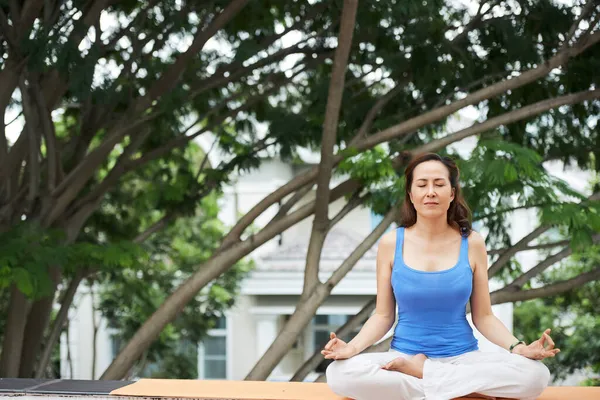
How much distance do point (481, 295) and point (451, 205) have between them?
371 mm

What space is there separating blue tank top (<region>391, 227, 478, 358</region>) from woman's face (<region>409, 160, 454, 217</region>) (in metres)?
0.17

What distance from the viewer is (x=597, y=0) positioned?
6207mm

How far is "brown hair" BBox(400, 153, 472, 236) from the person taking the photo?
3.60 meters

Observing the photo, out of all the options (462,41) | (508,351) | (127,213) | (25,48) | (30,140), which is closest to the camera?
(508,351)

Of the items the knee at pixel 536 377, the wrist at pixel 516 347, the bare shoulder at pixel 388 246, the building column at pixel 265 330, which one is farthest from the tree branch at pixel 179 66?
the building column at pixel 265 330

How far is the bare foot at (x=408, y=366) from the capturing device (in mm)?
3402

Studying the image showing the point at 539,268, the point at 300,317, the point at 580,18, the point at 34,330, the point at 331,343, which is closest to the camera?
the point at 331,343

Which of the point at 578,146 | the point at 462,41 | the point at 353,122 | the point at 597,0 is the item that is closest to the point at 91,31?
the point at 353,122

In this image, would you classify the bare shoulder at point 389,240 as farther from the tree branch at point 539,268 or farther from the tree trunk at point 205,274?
the tree branch at point 539,268

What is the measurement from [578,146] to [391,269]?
4.47 m

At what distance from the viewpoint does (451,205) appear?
366 cm

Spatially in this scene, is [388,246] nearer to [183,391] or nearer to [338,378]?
[338,378]

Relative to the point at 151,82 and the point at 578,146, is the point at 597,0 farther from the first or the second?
the point at 151,82

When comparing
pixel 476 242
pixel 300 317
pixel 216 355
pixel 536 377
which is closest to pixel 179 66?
pixel 300 317
